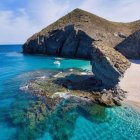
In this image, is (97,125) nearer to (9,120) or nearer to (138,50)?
(9,120)

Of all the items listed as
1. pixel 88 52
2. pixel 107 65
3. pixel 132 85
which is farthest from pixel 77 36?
pixel 132 85

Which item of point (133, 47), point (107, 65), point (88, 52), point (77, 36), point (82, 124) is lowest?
point (82, 124)

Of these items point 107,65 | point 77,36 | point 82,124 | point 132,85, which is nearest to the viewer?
point 82,124

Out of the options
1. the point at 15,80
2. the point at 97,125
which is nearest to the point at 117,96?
the point at 97,125

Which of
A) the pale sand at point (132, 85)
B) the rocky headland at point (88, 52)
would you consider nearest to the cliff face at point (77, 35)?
the rocky headland at point (88, 52)

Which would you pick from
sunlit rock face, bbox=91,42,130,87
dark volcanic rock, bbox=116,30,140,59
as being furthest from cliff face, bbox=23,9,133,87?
sunlit rock face, bbox=91,42,130,87

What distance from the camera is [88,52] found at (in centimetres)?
8244

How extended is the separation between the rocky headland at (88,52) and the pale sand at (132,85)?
3.59 ft

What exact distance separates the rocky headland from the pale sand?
1.09 meters

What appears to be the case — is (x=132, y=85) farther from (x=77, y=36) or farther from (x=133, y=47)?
(x=77, y=36)

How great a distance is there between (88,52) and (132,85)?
148ft

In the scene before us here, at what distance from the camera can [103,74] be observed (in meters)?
39.4

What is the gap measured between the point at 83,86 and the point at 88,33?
4644 centimetres

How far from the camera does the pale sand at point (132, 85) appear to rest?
33706 mm
